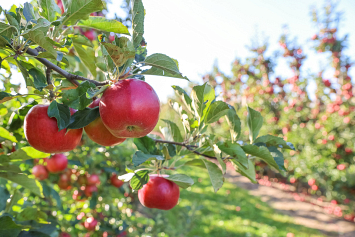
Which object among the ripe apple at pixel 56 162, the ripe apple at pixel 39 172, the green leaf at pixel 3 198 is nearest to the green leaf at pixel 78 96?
the green leaf at pixel 3 198

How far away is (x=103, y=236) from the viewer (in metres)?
2.13

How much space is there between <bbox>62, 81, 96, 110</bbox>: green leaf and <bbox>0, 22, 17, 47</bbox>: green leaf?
0.21 meters

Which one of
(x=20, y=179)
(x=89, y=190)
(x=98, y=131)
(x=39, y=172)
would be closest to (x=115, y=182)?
(x=89, y=190)

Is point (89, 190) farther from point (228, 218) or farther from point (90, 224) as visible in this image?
point (228, 218)

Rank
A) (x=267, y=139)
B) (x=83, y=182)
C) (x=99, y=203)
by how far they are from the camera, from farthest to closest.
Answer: (x=99, y=203) → (x=83, y=182) → (x=267, y=139)

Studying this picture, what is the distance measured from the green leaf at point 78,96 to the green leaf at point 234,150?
0.41 meters

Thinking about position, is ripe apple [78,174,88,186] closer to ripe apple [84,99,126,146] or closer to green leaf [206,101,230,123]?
ripe apple [84,99,126,146]

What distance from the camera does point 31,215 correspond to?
3.31ft

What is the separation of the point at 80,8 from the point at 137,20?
0.17 metres

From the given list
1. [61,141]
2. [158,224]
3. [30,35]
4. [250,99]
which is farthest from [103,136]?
[250,99]

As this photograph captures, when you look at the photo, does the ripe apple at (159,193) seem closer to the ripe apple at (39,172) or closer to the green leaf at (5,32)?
the green leaf at (5,32)

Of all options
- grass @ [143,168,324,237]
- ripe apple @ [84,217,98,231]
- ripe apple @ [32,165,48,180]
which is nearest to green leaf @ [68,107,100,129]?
ripe apple @ [32,165,48,180]

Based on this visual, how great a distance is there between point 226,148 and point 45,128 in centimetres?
53

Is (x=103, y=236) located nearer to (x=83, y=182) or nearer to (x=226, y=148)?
(x=83, y=182)
